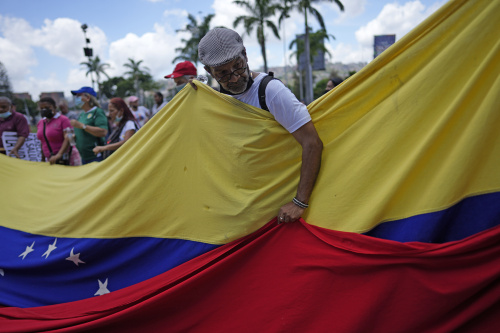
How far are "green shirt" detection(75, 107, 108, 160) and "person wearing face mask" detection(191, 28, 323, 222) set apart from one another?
3639mm

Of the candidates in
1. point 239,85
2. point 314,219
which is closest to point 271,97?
point 239,85

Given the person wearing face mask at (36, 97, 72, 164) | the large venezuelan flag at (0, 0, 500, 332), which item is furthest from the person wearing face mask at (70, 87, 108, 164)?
the large venezuelan flag at (0, 0, 500, 332)

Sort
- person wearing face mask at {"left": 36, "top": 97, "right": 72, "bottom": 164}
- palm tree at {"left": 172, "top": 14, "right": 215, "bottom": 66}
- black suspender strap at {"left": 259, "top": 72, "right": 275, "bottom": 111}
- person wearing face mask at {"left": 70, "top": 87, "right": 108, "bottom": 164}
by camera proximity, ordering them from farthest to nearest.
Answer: palm tree at {"left": 172, "top": 14, "right": 215, "bottom": 66} < person wearing face mask at {"left": 36, "top": 97, "right": 72, "bottom": 164} < person wearing face mask at {"left": 70, "top": 87, "right": 108, "bottom": 164} < black suspender strap at {"left": 259, "top": 72, "right": 275, "bottom": 111}

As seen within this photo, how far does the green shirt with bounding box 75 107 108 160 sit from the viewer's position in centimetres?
510

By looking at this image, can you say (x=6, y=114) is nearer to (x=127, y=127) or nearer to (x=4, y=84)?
(x=127, y=127)

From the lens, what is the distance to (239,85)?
2193 mm

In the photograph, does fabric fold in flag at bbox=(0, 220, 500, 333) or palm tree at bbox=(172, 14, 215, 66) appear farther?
palm tree at bbox=(172, 14, 215, 66)

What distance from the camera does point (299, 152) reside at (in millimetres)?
2143

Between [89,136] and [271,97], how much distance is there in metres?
4.05

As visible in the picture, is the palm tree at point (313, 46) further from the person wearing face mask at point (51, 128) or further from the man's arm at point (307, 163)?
the man's arm at point (307, 163)

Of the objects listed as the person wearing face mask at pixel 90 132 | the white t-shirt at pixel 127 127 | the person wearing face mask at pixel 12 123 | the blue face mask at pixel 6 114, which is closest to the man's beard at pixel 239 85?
the white t-shirt at pixel 127 127

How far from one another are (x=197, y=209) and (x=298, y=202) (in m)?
0.72

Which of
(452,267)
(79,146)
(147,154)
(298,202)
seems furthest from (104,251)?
(79,146)

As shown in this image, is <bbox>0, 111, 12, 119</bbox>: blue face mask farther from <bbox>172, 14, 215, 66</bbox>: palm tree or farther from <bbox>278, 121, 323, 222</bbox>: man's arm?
<bbox>172, 14, 215, 66</bbox>: palm tree
